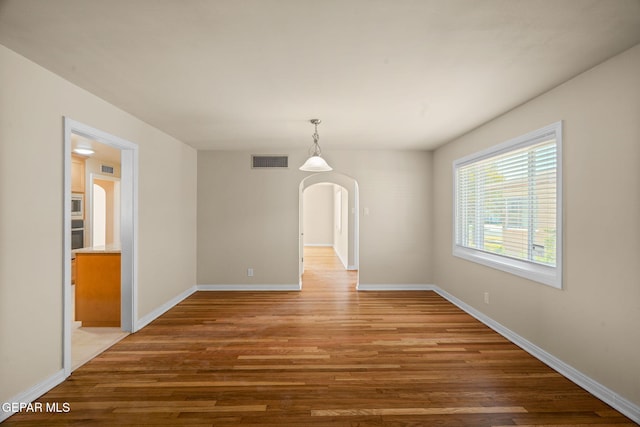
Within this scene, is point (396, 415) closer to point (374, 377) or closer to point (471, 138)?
point (374, 377)

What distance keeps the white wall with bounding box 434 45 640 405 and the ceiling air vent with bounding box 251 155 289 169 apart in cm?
350

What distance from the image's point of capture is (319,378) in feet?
8.32

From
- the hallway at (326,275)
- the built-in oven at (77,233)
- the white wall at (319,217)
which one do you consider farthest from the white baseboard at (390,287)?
the white wall at (319,217)

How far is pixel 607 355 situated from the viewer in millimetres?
2217

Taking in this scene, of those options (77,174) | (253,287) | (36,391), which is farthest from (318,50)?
(77,174)

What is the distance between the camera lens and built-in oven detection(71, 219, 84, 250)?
5.61m

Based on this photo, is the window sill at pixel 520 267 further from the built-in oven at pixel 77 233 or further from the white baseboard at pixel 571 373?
the built-in oven at pixel 77 233

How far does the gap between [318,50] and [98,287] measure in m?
3.62

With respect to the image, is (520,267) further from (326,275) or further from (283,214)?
(326,275)

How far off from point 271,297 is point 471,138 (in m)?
3.77

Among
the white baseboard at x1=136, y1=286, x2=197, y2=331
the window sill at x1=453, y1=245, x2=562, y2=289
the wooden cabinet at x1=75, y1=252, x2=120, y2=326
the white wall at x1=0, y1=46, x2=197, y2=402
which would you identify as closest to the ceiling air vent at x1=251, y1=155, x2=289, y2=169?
the white baseboard at x1=136, y1=286, x2=197, y2=331

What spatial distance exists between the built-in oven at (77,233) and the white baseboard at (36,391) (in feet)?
13.3

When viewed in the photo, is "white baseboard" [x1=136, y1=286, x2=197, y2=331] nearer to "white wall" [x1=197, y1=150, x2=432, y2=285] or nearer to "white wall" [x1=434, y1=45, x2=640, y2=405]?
"white wall" [x1=197, y1=150, x2=432, y2=285]

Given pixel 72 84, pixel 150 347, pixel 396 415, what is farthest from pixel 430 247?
pixel 72 84
